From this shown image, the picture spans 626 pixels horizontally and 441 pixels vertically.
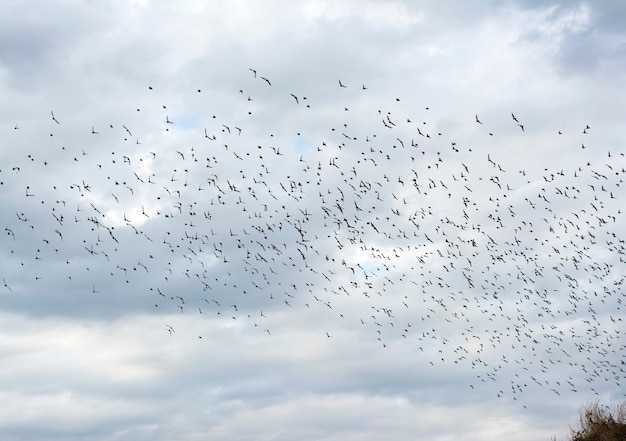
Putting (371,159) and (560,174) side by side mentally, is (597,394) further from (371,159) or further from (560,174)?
(371,159)

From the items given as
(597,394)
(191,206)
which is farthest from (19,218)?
(597,394)

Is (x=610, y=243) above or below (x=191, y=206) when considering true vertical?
below

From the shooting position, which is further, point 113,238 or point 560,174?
point 560,174

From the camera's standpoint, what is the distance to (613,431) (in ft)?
247

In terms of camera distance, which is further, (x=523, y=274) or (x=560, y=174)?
(x=523, y=274)

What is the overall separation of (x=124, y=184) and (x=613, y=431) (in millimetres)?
43482

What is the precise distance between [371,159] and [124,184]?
1891 cm

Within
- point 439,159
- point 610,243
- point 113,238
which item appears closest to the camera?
point 113,238

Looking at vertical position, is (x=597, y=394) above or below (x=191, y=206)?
below

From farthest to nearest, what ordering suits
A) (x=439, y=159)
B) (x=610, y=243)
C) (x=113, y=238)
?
(x=610, y=243) → (x=439, y=159) → (x=113, y=238)

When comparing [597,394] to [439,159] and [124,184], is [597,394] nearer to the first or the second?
[439,159]

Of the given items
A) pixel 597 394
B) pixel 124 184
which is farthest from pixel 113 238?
pixel 597 394

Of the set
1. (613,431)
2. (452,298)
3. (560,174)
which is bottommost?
(613,431)

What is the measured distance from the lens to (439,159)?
74562mm
